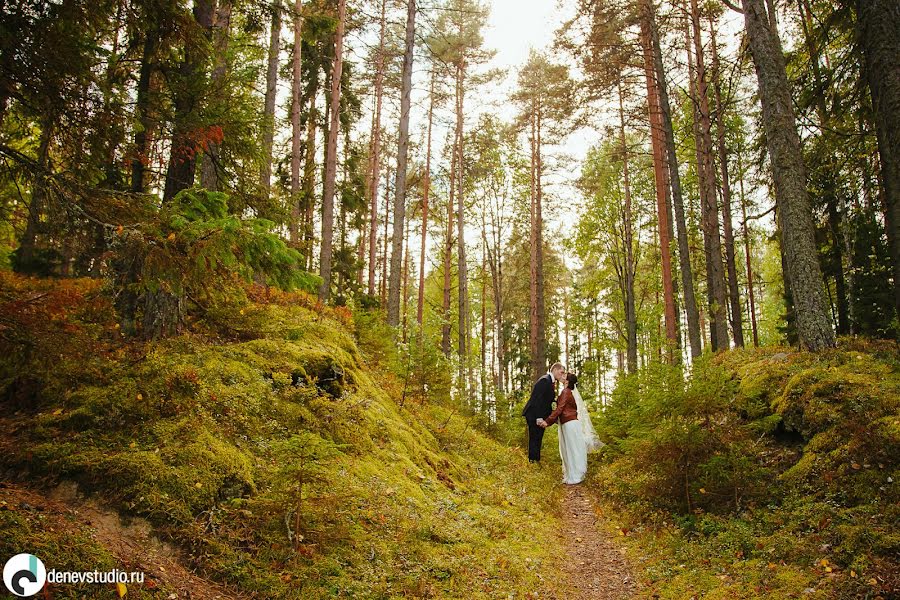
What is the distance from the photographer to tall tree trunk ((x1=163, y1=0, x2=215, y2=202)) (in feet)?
18.7

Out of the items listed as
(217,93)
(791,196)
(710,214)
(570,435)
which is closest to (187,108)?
(217,93)

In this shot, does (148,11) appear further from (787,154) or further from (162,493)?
(787,154)

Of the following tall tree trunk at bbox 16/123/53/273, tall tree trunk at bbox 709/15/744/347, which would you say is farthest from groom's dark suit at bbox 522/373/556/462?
tall tree trunk at bbox 709/15/744/347

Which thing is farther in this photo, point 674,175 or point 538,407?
point 674,175

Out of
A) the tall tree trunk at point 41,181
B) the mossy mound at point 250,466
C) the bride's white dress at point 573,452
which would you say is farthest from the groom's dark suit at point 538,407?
the tall tree trunk at point 41,181

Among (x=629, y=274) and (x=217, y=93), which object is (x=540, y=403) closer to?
(x=217, y=93)

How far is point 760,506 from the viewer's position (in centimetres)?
590

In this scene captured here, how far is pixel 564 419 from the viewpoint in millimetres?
11078

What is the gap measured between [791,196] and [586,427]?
267 inches

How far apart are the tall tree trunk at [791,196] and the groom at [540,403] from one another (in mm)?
4974

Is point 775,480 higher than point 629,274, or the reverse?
point 629,274

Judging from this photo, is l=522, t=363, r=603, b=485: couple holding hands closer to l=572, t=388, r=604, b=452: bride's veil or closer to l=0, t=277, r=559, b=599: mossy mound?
l=572, t=388, r=604, b=452: bride's veil

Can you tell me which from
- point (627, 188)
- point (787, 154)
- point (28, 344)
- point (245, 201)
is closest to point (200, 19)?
point (245, 201)

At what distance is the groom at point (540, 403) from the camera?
38.1 feet
